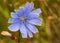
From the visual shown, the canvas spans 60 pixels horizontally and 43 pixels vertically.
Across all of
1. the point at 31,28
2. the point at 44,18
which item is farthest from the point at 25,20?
the point at 44,18

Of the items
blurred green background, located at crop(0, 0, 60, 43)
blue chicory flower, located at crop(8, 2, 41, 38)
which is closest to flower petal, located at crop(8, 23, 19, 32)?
blue chicory flower, located at crop(8, 2, 41, 38)

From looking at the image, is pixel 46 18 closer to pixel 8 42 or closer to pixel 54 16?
pixel 54 16

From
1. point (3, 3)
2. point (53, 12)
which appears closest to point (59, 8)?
point (53, 12)

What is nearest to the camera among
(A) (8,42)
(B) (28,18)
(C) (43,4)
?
(B) (28,18)

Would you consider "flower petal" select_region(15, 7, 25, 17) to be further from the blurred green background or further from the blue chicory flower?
the blurred green background

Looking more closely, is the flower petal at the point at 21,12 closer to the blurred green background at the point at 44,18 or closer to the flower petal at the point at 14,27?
the flower petal at the point at 14,27

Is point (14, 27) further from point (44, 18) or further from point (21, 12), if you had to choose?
point (44, 18)
